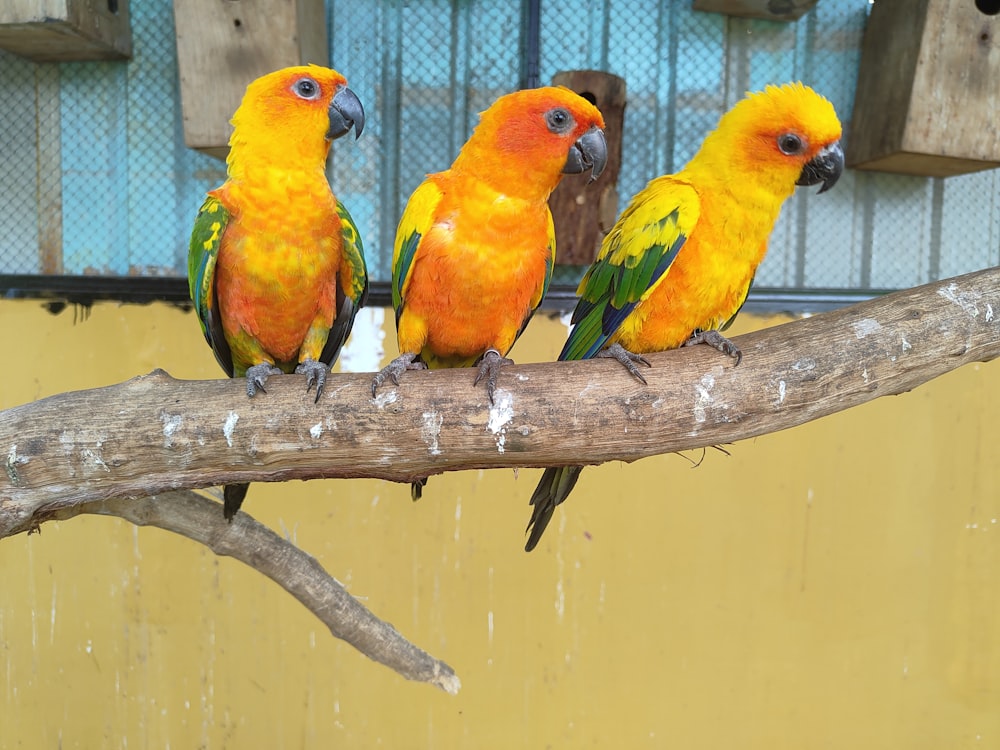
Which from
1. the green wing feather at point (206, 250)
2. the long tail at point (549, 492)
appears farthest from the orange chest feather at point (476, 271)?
the green wing feather at point (206, 250)

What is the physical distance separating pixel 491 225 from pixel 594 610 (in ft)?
6.04

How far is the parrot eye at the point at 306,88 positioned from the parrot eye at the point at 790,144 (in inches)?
48.0

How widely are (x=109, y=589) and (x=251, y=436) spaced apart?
183cm

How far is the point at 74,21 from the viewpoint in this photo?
2.32m

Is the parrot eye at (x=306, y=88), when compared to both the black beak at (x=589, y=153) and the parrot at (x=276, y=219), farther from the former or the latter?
the black beak at (x=589, y=153)

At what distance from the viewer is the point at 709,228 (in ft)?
5.87

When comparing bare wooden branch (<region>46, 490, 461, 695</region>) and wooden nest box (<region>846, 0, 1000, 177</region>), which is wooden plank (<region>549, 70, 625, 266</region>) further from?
bare wooden branch (<region>46, 490, 461, 695</region>)

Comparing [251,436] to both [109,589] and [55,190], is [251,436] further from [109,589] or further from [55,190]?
[55,190]

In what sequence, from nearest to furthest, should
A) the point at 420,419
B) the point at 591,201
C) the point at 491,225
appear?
the point at 420,419
the point at 491,225
the point at 591,201

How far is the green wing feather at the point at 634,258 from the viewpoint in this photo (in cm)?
176

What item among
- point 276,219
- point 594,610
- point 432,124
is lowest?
point 594,610

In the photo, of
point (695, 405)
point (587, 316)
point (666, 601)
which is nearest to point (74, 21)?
point (587, 316)

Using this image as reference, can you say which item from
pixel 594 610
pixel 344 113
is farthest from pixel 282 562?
pixel 594 610

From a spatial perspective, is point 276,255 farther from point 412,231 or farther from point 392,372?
point 392,372
